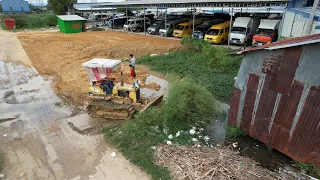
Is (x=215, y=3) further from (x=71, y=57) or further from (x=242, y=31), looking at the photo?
(x=71, y=57)

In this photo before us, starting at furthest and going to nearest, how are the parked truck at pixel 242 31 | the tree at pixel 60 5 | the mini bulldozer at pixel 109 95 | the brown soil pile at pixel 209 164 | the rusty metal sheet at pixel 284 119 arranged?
the tree at pixel 60 5, the parked truck at pixel 242 31, the mini bulldozer at pixel 109 95, the rusty metal sheet at pixel 284 119, the brown soil pile at pixel 209 164

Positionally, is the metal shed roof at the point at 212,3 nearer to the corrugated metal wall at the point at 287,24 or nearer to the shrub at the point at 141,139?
the corrugated metal wall at the point at 287,24

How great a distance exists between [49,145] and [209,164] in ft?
16.0

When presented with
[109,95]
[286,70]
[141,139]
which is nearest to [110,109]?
[109,95]

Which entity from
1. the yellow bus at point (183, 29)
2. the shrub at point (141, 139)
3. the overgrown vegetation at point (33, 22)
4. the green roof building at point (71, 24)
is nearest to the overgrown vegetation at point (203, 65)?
the shrub at point (141, 139)

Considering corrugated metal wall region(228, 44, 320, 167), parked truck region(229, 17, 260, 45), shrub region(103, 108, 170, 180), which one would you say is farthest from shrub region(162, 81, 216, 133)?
parked truck region(229, 17, 260, 45)

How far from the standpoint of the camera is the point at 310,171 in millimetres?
5422

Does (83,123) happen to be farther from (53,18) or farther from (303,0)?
(53,18)

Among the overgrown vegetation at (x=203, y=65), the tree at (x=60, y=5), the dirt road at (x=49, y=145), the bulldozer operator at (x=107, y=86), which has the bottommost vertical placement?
the dirt road at (x=49, y=145)

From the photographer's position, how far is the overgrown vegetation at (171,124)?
661cm

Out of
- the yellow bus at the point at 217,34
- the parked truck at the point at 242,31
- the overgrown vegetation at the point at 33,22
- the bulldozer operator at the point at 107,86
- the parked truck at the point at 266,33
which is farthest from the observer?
the overgrown vegetation at the point at 33,22

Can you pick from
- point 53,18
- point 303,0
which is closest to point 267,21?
point 303,0

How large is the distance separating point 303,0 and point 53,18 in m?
39.1

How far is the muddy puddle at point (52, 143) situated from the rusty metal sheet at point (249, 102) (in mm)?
3478
